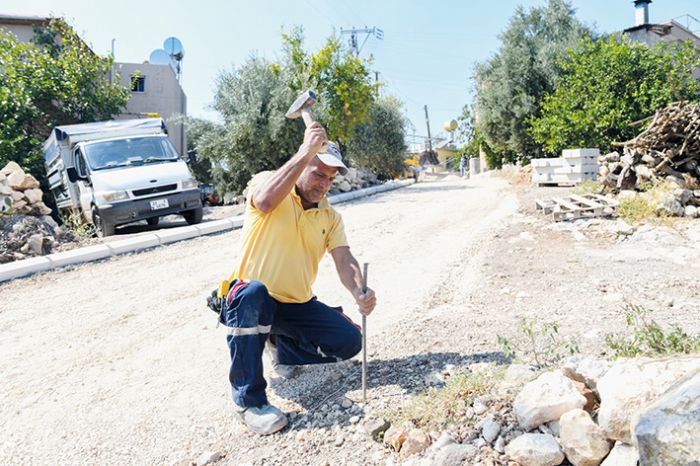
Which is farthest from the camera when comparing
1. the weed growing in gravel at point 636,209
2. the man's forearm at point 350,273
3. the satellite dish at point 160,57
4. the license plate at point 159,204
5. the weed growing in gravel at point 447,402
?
the satellite dish at point 160,57

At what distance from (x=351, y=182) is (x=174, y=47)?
686 inches

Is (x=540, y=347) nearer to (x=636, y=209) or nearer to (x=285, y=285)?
(x=285, y=285)

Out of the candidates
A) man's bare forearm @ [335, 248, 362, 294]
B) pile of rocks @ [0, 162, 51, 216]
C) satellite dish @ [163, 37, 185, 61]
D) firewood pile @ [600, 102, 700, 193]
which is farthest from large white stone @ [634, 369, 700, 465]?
satellite dish @ [163, 37, 185, 61]

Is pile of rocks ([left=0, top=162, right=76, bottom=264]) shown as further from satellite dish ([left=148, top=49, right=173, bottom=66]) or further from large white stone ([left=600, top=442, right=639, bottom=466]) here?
satellite dish ([left=148, top=49, right=173, bottom=66])

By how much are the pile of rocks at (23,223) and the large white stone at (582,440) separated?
7.94 meters

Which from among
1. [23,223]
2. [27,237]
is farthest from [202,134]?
[27,237]

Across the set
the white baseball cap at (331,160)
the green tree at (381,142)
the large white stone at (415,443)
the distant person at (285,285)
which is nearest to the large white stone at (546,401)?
the large white stone at (415,443)

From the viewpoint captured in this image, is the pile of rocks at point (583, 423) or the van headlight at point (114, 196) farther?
the van headlight at point (114, 196)

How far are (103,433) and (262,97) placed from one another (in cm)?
1388

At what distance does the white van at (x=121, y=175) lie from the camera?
10461mm

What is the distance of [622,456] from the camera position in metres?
2.00

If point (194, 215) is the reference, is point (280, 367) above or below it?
below

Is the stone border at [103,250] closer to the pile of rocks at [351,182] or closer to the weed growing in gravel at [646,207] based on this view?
the pile of rocks at [351,182]

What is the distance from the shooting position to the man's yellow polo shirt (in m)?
3.12
